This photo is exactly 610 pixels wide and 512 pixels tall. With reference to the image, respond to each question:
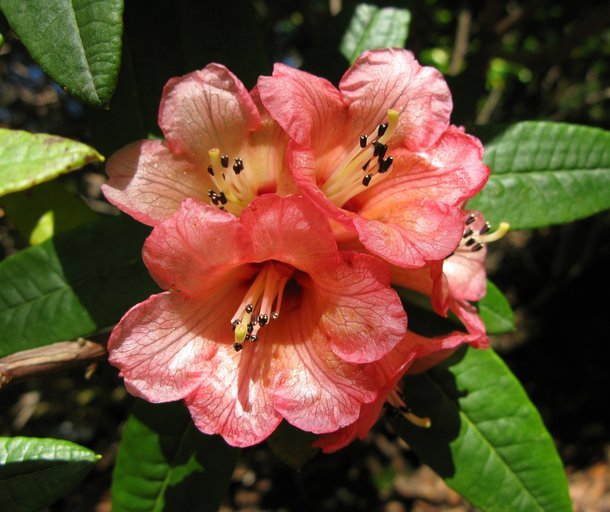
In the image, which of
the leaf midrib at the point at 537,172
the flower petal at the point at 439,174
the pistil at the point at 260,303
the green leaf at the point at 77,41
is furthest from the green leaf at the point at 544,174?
the green leaf at the point at 77,41

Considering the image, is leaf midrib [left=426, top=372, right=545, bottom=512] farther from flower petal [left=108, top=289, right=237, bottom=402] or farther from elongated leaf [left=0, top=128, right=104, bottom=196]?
elongated leaf [left=0, top=128, right=104, bottom=196]

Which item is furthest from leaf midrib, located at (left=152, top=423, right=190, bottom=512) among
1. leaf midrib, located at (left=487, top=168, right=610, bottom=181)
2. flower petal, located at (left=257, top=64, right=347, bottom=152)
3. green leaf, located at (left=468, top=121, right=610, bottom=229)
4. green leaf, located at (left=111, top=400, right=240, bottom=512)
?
leaf midrib, located at (left=487, top=168, right=610, bottom=181)

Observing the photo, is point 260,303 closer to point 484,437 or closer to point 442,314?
point 442,314

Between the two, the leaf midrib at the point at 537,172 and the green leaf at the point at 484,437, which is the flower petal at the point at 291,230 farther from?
the leaf midrib at the point at 537,172

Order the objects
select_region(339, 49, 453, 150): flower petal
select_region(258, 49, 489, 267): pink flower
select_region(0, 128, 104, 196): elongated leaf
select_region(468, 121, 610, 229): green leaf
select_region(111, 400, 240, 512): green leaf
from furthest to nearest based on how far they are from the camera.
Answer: select_region(468, 121, 610, 229): green leaf
select_region(111, 400, 240, 512): green leaf
select_region(339, 49, 453, 150): flower petal
select_region(258, 49, 489, 267): pink flower
select_region(0, 128, 104, 196): elongated leaf

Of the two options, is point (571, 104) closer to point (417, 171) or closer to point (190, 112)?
point (417, 171)

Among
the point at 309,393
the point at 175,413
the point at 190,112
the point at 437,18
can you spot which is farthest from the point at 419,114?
the point at 437,18
